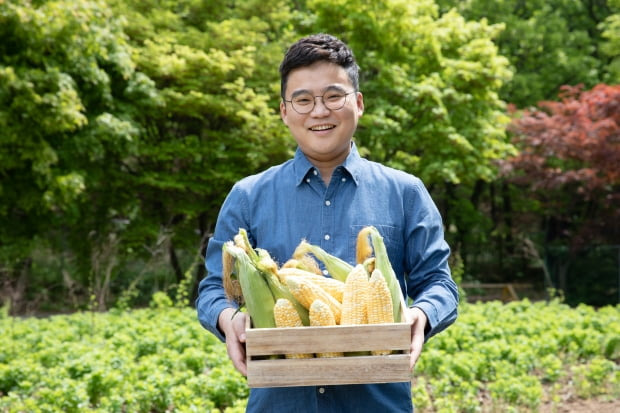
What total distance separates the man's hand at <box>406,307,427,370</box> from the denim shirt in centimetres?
12

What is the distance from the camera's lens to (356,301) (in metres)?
2.03

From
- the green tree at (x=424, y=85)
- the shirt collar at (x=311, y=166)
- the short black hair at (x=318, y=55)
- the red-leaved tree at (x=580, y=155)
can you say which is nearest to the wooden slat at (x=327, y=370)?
the shirt collar at (x=311, y=166)

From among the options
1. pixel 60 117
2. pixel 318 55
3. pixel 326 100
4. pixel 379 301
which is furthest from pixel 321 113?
pixel 60 117

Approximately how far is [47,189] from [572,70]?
1447cm

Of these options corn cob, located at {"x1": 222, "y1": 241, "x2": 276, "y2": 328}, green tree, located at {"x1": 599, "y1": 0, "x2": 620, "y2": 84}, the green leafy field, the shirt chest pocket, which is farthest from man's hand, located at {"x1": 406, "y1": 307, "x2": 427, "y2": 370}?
green tree, located at {"x1": 599, "y1": 0, "x2": 620, "y2": 84}

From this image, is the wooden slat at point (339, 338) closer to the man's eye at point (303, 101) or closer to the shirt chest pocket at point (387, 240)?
the shirt chest pocket at point (387, 240)

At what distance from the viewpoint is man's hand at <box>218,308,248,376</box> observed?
6.88 feet

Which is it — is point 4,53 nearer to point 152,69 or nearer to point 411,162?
point 152,69

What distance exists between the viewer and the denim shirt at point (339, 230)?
2270mm

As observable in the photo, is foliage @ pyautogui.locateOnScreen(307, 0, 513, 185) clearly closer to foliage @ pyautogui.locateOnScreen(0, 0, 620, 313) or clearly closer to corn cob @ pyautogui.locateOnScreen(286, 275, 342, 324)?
foliage @ pyautogui.locateOnScreen(0, 0, 620, 313)

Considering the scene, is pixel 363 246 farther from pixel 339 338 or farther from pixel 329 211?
pixel 339 338

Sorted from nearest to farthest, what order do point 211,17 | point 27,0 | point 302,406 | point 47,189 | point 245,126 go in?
point 302,406 < point 27,0 < point 47,189 < point 245,126 < point 211,17

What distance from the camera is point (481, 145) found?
14.9 m

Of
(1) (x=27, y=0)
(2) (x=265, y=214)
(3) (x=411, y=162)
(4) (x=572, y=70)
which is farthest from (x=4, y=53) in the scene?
(4) (x=572, y=70)
